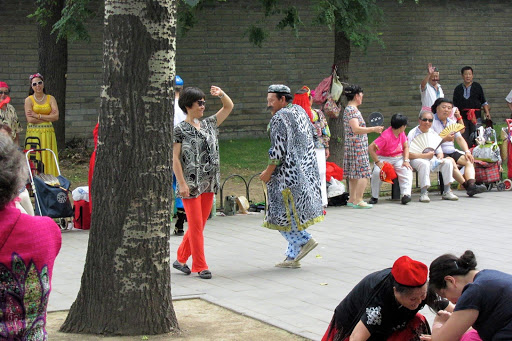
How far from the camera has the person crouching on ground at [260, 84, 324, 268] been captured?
27.4 ft

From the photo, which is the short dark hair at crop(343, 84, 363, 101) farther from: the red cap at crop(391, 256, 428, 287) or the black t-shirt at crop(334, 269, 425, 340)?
the red cap at crop(391, 256, 428, 287)

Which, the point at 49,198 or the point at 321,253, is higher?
the point at 49,198

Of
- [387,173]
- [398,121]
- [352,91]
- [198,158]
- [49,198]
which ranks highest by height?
[352,91]

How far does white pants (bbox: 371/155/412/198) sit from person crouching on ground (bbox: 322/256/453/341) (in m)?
7.78

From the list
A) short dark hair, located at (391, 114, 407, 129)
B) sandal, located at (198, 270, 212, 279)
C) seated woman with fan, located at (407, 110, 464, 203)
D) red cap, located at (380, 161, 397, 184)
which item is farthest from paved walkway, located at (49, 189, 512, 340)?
short dark hair, located at (391, 114, 407, 129)

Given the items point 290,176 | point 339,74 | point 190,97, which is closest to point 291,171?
point 290,176

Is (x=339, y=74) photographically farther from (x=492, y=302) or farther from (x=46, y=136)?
(x=492, y=302)

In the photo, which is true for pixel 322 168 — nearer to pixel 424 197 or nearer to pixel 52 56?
pixel 424 197

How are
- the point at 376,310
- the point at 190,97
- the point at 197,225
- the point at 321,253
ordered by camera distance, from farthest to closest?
the point at 321,253
the point at 190,97
the point at 197,225
the point at 376,310

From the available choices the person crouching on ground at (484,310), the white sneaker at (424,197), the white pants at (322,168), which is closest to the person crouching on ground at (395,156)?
the white sneaker at (424,197)

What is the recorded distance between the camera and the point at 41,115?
12.8m

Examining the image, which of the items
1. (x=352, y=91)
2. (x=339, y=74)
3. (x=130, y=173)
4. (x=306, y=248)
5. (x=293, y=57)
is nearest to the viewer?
(x=130, y=173)

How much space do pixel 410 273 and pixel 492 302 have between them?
19.7 inches

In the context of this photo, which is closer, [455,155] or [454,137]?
[454,137]
